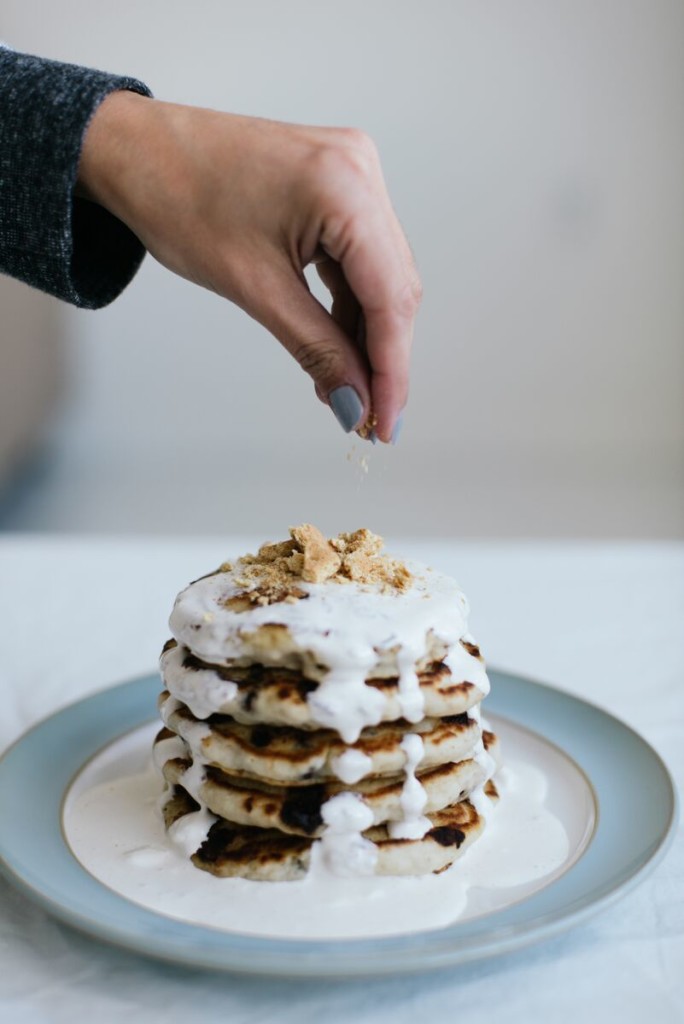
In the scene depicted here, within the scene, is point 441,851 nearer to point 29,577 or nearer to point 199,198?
point 199,198

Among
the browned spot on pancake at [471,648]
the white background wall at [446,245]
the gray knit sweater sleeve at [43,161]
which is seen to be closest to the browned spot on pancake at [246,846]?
the browned spot on pancake at [471,648]

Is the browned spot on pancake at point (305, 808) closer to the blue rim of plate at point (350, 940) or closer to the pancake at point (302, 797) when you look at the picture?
the pancake at point (302, 797)

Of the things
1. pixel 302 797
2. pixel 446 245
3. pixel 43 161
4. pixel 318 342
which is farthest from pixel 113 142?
pixel 446 245

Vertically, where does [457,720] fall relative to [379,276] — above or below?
below

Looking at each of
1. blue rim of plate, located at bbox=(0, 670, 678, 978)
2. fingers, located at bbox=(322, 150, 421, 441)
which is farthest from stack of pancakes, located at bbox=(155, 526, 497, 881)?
fingers, located at bbox=(322, 150, 421, 441)

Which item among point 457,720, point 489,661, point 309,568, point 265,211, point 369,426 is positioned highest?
point 265,211

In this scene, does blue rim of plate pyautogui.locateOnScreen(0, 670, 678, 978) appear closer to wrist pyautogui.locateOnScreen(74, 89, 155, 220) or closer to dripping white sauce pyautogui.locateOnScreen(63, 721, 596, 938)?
dripping white sauce pyautogui.locateOnScreen(63, 721, 596, 938)

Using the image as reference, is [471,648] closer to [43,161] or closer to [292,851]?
[292,851]
